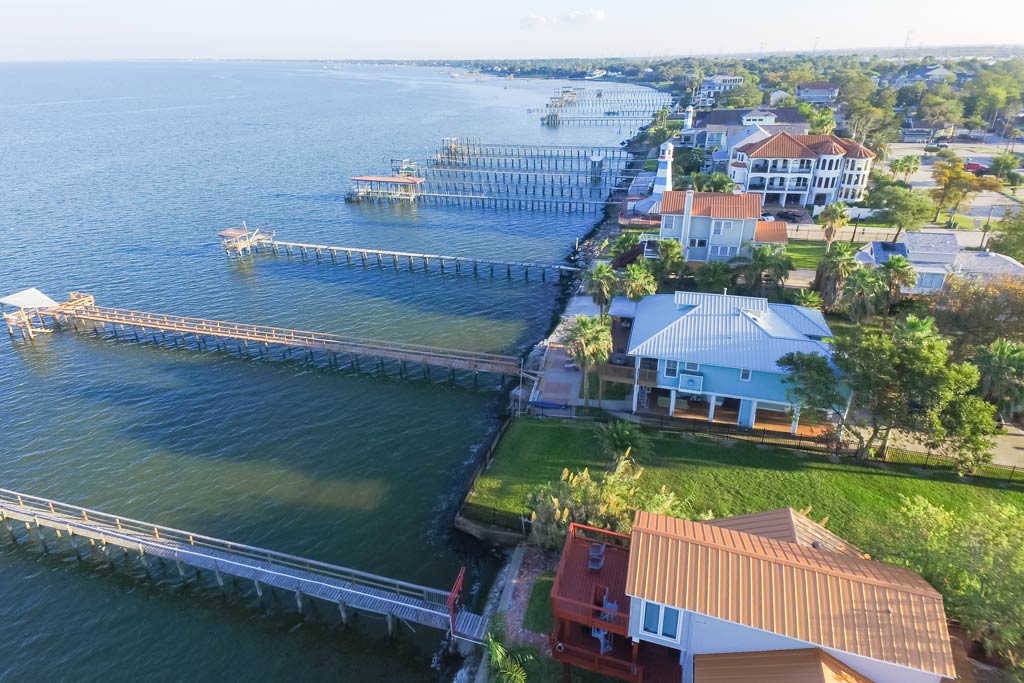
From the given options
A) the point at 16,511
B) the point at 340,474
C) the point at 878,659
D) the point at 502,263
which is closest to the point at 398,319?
the point at 502,263

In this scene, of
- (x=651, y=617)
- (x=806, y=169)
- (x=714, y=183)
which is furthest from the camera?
(x=806, y=169)

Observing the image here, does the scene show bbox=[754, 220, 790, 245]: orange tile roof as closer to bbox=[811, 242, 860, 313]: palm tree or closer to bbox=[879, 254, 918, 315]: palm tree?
bbox=[811, 242, 860, 313]: palm tree

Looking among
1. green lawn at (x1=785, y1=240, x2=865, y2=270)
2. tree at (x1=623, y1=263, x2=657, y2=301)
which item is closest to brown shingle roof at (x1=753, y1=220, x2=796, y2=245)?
green lawn at (x1=785, y1=240, x2=865, y2=270)

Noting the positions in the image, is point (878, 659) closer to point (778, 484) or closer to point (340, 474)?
point (778, 484)

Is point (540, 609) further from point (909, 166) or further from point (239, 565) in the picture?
point (909, 166)

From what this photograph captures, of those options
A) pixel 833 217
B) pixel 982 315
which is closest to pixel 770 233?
pixel 833 217

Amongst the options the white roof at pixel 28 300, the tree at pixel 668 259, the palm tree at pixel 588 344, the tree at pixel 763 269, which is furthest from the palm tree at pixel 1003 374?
the white roof at pixel 28 300

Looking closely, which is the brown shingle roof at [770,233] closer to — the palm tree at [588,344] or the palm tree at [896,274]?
the palm tree at [896,274]
